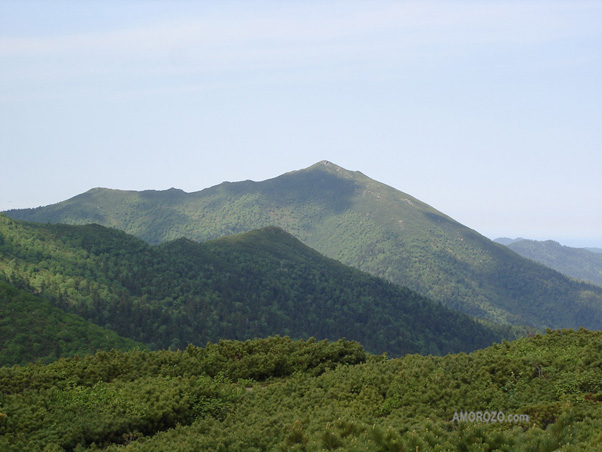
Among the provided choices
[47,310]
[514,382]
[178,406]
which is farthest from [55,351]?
[514,382]

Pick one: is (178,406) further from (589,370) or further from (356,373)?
(589,370)

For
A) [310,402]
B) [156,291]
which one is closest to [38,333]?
[310,402]

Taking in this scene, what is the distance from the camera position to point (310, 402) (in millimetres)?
26703

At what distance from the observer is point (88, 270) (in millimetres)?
153375

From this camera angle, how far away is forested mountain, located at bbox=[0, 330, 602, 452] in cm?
1908

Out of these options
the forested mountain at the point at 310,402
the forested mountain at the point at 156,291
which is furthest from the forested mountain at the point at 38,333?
the forested mountain at the point at 310,402

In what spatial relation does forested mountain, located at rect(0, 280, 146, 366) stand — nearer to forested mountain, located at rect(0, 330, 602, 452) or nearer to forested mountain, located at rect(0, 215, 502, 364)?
forested mountain, located at rect(0, 215, 502, 364)

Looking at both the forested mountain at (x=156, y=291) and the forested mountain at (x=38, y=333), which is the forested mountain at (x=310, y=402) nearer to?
the forested mountain at (x=38, y=333)

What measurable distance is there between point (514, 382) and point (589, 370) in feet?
10.6

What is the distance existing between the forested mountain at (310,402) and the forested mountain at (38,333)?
57.8m

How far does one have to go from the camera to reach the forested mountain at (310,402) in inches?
751

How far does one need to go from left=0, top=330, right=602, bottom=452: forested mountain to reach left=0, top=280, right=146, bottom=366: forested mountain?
5783 cm

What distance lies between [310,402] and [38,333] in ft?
240

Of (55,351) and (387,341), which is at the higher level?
(55,351)
